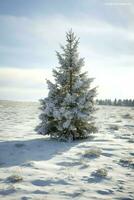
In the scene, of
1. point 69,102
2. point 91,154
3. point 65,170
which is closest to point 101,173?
point 65,170

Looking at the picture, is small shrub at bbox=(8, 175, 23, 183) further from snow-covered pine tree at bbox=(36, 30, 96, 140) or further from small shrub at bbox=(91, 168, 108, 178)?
snow-covered pine tree at bbox=(36, 30, 96, 140)

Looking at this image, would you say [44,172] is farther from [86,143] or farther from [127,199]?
[86,143]

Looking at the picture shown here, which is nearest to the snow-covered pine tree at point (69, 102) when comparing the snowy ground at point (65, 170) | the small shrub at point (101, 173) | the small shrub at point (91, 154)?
the snowy ground at point (65, 170)

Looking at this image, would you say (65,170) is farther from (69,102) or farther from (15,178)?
(69,102)

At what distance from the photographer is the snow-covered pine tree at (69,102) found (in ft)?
59.6

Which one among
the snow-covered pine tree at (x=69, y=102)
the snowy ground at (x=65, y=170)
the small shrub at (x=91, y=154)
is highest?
the snow-covered pine tree at (x=69, y=102)

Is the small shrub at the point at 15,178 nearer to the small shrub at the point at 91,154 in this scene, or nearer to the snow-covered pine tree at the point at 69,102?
the small shrub at the point at 91,154

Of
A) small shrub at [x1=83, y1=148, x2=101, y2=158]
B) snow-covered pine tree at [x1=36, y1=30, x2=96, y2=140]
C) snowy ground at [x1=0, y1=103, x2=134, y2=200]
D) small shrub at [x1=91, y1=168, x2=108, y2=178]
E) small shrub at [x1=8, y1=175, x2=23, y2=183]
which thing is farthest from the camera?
snow-covered pine tree at [x1=36, y1=30, x2=96, y2=140]

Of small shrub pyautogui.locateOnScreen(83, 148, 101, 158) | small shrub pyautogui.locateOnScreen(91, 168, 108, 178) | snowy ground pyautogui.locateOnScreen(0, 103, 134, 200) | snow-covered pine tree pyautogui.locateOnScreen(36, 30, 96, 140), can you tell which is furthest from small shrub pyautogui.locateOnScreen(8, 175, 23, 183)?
snow-covered pine tree pyautogui.locateOnScreen(36, 30, 96, 140)

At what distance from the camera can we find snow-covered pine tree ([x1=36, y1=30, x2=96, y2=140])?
715 inches

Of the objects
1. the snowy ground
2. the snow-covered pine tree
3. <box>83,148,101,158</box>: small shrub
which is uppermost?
the snow-covered pine tree

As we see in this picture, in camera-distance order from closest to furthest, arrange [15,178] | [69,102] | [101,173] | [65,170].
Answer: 1. [15,178]
2. [101,173]
3. [65,170]
4. [69,102]

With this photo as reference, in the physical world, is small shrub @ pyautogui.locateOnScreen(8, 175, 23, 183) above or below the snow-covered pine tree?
below

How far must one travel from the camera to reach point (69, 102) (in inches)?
723
